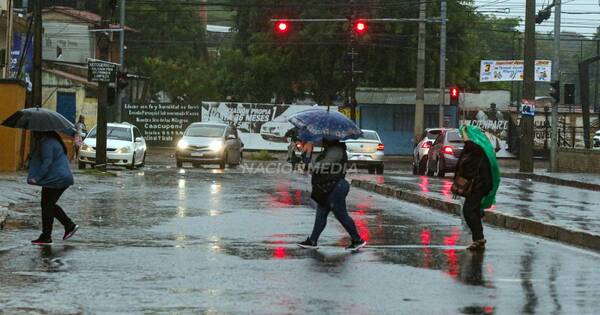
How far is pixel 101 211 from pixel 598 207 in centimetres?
932

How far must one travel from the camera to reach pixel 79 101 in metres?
60.5

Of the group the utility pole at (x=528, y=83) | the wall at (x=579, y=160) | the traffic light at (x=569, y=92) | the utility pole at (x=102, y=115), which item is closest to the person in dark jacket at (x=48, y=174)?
the utility pole at (x=102, y=115)

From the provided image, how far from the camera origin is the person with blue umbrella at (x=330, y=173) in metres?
13.1

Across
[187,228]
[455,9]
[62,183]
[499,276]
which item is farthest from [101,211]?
[455,9]

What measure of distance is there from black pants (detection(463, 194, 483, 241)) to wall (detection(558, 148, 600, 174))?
25.7 m

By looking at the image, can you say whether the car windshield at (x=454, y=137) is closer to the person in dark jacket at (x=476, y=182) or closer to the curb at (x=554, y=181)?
the curb at (x=554, y=181)

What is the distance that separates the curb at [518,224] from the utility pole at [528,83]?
13.6 m

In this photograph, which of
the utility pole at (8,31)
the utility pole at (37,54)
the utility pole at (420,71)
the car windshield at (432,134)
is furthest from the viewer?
the utility pole at (420,71)

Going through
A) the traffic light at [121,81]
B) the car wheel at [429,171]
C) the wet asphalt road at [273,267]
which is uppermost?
the traffic light at [121,81]

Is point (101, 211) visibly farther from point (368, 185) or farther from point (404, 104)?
point (404, 104)

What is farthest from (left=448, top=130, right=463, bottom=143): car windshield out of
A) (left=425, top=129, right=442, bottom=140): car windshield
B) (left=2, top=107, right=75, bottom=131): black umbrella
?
(left=2, top=107, right=75, bottom=131): black umbrella

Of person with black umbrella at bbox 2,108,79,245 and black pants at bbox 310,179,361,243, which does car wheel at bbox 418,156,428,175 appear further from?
person with black umbrella at bbox 2,108,79,245

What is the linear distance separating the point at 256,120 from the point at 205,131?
1856 cm

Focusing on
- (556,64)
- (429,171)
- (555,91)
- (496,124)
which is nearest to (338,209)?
(429,171)
